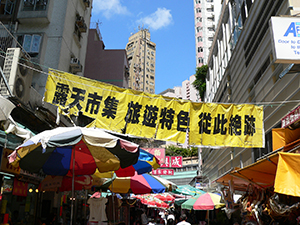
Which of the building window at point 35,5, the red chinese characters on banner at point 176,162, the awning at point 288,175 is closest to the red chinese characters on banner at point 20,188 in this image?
the awning at point 288,175

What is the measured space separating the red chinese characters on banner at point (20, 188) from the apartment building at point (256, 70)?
9601 millimetres

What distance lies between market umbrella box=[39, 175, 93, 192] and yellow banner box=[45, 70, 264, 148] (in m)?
2.32

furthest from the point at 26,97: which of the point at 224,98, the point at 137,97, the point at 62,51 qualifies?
the point at 224,98

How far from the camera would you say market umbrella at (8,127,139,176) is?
5973 millimetres

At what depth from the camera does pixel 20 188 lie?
10555mm

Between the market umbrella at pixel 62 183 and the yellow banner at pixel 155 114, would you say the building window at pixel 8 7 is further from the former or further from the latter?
the market umbrella at pixel 62 183

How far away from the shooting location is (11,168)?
909 centimetres

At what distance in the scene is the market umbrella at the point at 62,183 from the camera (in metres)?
10.1

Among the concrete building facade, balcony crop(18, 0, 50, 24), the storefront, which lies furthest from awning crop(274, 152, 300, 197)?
the concrete building facade

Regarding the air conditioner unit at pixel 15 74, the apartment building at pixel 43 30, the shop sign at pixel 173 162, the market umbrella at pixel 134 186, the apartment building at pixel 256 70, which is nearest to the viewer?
the air conditioner unit at pixel 15 74

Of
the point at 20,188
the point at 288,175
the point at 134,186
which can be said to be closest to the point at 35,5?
the point at 20,188

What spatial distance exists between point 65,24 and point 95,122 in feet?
36.3

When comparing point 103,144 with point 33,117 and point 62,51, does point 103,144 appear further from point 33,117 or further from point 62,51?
point 62,51

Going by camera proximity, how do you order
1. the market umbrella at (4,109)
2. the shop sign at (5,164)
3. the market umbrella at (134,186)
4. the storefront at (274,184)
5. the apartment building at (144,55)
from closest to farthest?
the storefront at (274,184)
the market umbrella at (4,109)
the shop sign at (5,164)
the market umbrella at (134,186)
the apartment building at (144,55)
